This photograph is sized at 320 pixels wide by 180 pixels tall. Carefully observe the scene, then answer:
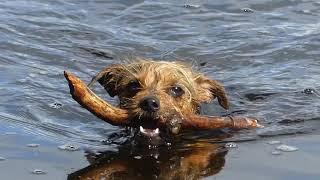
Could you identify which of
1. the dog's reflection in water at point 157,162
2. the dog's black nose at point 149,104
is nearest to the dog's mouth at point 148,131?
the dog's reflection in water at point 157,162

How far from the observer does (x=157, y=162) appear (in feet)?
22.9

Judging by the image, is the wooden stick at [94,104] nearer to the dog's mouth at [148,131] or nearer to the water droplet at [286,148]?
the dog's mouth at [148,131]

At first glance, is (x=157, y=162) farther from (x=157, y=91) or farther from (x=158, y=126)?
(x=157, y=91)

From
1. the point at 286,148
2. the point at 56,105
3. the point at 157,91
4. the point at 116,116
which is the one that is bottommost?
the point at 56,105

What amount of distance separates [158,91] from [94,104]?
38.5 inches

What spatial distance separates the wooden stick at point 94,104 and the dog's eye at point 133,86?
72cm

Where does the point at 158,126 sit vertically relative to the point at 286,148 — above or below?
above

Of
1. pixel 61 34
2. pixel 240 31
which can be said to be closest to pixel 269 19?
pixel 240 31

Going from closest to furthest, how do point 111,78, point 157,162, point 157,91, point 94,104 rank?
point 157,162 → point 94,104 → point 157,91 → point 111,78

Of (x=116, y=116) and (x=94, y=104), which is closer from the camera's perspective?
(x=94, y=104)

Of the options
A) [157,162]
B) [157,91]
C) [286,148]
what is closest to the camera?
[157,162]

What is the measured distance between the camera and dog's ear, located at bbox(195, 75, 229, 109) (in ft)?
29.2

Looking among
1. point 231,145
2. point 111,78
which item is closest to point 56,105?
point 111,78

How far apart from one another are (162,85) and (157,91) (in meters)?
0.24
